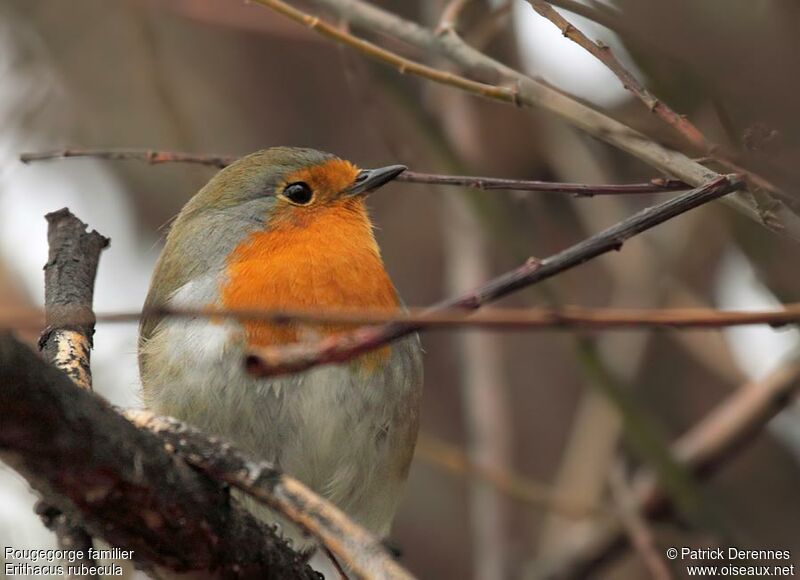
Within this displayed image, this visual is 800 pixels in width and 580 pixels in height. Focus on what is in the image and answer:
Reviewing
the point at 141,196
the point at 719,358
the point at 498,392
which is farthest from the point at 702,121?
the point at 141,196

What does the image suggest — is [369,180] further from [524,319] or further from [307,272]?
[524,319]

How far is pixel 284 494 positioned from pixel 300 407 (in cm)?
98

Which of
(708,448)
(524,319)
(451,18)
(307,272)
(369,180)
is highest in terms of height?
(369,180)

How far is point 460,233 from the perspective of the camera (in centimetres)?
495

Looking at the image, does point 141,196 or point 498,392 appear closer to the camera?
point 498,392

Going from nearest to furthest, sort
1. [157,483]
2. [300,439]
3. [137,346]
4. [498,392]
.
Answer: [157,483] < [300,439] < [137,346] < [498,392]

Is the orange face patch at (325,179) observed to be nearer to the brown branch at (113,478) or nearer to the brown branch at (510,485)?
the brown branch at (510,485)

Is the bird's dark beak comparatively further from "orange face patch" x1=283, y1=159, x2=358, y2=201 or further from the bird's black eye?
the bird's black eye

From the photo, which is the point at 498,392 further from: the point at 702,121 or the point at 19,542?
the point at 19,542

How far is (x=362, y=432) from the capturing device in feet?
9.85

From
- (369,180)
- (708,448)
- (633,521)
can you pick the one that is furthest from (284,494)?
(708,448)

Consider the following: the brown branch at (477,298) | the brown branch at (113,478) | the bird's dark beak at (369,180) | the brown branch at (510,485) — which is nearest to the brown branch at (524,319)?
the brown branch at (477,298)

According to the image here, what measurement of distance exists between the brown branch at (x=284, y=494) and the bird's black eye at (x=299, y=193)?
157cm

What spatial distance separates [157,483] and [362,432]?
45.5 inches
